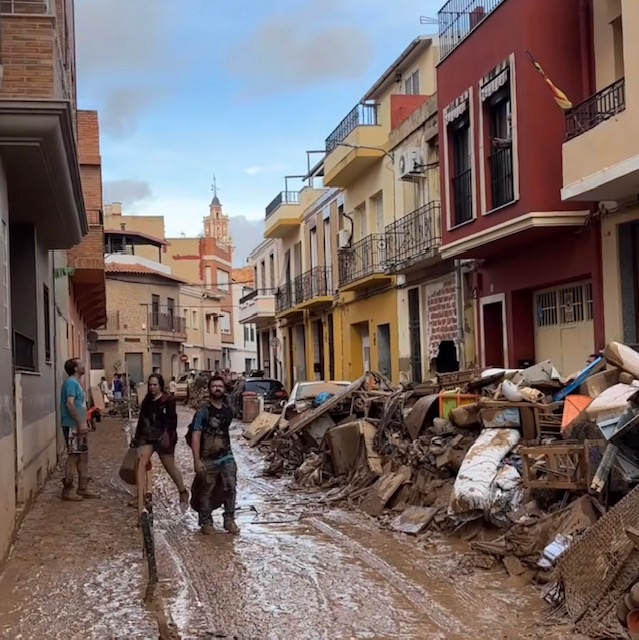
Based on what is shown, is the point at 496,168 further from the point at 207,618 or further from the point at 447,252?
the point at 207,618

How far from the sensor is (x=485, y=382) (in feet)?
36.8

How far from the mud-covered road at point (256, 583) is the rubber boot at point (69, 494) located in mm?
595

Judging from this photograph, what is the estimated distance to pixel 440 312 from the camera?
62.5 ft

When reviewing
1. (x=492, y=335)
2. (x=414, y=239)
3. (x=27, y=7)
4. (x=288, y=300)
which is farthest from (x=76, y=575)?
(x=288, y=300)

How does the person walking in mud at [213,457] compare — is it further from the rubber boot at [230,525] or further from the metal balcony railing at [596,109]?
the metal balcony railing at [596,109]

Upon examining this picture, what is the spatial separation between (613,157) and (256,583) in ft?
22.6

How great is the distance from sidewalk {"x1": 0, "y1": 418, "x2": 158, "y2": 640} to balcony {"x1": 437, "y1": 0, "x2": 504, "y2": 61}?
385 inches

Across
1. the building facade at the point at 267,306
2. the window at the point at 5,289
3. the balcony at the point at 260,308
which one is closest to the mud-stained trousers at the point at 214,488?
the window at the point at 5,289

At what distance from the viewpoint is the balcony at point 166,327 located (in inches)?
2200

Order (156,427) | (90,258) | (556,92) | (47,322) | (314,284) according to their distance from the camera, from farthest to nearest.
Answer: (314,284) < (90,258) < (47,322) < (556,92) < (156,427)

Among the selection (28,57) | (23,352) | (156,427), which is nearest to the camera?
(28,57)

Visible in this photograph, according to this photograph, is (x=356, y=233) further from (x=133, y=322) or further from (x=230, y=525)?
(x=133, y=322)

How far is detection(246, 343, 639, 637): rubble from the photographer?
721 cm

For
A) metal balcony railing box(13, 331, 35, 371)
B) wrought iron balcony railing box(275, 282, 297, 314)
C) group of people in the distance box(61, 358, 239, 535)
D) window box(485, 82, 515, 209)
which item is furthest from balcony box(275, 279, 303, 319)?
group of people in the distance box(61, 358, 239, 535)
